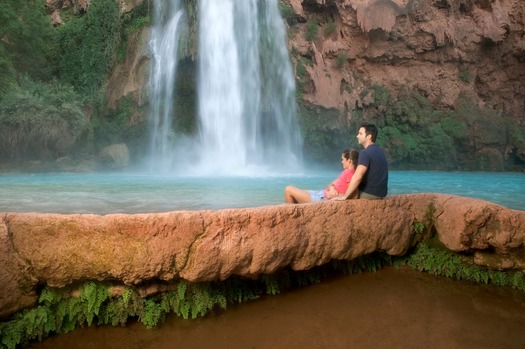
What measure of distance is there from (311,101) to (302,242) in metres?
17.1

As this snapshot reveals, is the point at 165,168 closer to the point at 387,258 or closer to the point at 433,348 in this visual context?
the point at 387,258

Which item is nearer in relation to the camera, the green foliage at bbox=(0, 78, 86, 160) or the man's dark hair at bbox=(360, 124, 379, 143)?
the man's dark hair at bbox=(360, 124, 379, 143)

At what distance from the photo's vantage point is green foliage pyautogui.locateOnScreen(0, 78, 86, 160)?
15234 millimetres

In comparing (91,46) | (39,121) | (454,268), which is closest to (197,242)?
(454,268)

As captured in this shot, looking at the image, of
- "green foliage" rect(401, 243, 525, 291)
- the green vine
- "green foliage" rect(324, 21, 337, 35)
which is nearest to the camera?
the green vine

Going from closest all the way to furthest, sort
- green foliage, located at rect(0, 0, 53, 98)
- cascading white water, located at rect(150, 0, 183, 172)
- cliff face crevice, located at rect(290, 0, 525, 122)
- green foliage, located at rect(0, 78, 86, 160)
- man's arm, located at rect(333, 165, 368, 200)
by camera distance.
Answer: man's arm, located at rect(333, 165, 368, 200), green foliage, located at rect(0, 78, 86, 160), green foliage, located at rect(0, 0, 53, 98), cascading white water, located at rect(150, 0, 183, 172), cliff face crevice, located at rect(290, 0, 525, 122)

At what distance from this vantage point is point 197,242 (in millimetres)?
2830

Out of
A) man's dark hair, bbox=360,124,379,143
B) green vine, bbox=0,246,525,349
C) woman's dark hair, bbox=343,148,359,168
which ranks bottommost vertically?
green vine, bbox=0,246,525,349

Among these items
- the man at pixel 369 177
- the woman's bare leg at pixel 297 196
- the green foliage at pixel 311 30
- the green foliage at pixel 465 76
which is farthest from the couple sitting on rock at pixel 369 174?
the green foliage at pixel 465 76

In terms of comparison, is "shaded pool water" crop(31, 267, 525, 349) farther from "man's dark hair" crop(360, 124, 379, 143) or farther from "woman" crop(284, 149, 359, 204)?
"man's dark hair" crop(360, 124, 379, 143)

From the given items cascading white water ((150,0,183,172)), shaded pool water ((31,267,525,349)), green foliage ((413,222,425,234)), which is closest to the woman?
green foliage ((413,222,425,234))

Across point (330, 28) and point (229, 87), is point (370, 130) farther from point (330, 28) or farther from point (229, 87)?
point (330, 28)

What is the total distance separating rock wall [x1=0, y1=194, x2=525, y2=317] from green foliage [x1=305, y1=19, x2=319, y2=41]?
17964 mm

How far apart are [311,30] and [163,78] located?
8185 mm
